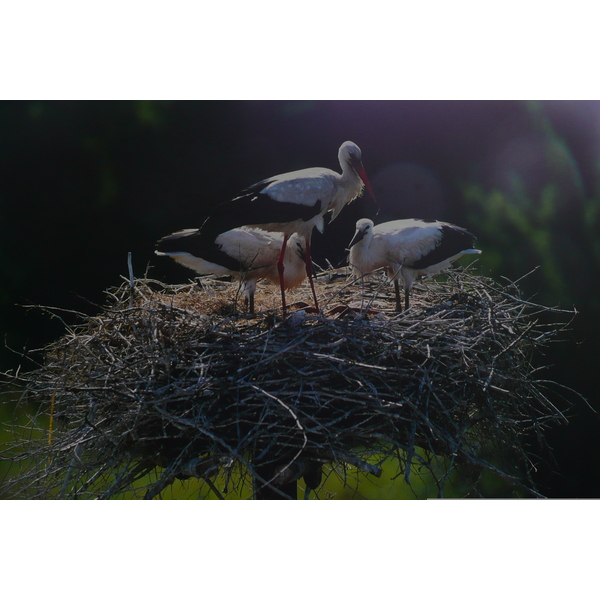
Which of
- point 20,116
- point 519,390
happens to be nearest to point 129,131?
point 20,116

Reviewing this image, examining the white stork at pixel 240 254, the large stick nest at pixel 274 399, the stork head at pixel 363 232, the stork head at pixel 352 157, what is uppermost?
the stork head at pixel 352 157

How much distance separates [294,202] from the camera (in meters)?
2.39

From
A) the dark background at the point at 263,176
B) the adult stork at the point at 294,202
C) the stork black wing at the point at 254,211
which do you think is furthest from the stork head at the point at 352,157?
the stork black wing at the point at 254,211

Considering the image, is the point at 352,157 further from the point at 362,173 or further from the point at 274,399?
the point at 274,399

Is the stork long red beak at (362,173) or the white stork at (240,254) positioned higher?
the stork long red beak at (362,173)

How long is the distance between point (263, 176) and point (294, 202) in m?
0.48

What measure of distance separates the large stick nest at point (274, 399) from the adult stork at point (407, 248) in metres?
0.51

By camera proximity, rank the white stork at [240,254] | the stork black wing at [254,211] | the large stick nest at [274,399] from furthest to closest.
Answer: the white stork at [240,254], the stork black wing at [254,211], the large stick nest at [274,399]

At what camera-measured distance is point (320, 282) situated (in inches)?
135

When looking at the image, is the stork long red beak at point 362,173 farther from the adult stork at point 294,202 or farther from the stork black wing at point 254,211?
the stork black wing at point 254,211

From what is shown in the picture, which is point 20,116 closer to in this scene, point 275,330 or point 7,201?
point 7,201

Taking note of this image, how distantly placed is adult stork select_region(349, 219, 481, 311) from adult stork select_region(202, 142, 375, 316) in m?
0.21

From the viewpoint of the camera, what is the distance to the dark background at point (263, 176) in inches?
102

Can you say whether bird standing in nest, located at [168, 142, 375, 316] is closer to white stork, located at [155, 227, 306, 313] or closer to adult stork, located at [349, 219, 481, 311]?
white stork, located at [155, 227, 306, 313]
